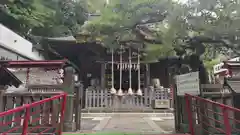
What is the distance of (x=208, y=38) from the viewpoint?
5.31 m

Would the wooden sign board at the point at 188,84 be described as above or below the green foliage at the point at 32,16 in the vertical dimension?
below

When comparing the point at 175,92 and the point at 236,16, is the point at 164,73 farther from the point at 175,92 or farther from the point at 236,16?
the point at 236,16

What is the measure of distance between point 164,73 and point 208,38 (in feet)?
37.2

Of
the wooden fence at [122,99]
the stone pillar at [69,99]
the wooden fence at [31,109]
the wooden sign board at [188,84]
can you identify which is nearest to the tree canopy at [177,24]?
the wooden sign board at [188,84]

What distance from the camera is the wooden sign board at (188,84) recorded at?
16.0 ft

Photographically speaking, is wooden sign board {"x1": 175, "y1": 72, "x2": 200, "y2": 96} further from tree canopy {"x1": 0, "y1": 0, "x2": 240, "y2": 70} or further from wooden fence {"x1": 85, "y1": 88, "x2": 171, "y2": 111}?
wooden fence {"x1": 85, "y1": 88, "x2": 171, "y2": 111}

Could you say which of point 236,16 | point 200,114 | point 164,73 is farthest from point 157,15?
point 164,73

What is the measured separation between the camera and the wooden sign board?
4.89 meters

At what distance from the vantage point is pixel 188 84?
17.1ft

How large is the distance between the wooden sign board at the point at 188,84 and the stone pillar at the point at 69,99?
2913 millimetres

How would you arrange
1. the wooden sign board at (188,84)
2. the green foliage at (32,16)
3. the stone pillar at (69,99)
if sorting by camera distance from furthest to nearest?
the green foliage at (32,16)
the stone pillar at (69,99)
the wooden sign board at (188,84)

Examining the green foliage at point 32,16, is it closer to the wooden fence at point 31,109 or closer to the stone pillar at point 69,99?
the stone pillar at point 69,99

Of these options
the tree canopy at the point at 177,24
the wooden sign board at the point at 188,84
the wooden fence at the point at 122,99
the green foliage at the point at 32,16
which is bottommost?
the wooden fence at the point at 122,99

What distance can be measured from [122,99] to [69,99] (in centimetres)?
728
